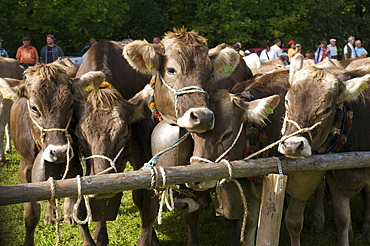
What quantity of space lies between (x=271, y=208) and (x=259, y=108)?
969 millimetres

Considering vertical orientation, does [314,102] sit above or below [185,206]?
above

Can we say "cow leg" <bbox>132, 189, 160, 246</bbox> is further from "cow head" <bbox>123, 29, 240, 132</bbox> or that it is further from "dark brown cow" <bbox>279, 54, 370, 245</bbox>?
"dark brown cow" <bbox>279, 54, 370, 245</bbox>

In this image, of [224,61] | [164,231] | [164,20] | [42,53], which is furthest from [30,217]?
[164,20]

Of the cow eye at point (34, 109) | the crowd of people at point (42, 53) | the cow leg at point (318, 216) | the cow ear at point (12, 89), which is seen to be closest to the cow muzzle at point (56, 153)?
the cow eye at point (34, 109)

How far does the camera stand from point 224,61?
4.96 meters

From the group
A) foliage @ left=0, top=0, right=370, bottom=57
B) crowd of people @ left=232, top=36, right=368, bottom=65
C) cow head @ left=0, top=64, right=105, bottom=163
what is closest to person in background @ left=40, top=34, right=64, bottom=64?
foliage @ left=0, top=0, right=370, bottom=57

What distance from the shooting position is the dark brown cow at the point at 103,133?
4.45 meters

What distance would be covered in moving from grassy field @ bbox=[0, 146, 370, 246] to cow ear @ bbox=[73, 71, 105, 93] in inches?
83.2

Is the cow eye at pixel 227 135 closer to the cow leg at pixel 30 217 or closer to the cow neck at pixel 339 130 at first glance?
the cow neck at pixel 339 130

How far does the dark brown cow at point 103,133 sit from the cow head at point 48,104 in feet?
0.50

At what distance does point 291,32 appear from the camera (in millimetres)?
25094

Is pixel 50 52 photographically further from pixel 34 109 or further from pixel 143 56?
pixel 143 56

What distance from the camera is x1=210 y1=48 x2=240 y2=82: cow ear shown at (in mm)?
4930

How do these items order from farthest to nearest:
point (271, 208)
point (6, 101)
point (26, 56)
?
1. point (26, 56)
2. point (6, 101)
3. point (271, 208)
